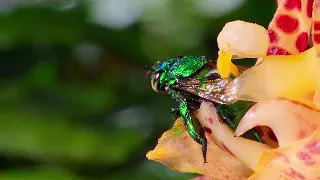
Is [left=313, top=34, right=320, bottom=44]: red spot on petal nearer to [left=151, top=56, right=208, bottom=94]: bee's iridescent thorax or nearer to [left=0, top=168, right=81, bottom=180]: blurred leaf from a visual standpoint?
[left=151, top=56, right=208, bottom=94]: bee's iridescent thorax

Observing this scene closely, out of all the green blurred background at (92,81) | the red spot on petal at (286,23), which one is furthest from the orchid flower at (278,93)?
the green blurred background at (92,81)

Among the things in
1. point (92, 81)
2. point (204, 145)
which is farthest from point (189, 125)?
point (92, 81)

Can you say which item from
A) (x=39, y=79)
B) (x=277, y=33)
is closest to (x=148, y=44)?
(x=39, y=79)

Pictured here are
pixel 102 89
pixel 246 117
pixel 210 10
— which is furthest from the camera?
pixel 102 89

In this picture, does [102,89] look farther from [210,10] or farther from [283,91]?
[283,91]

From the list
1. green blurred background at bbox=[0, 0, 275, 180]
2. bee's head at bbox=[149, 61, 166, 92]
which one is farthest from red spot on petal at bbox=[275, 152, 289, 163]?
green blurred background at bbox=[0, 0, 275, 180]

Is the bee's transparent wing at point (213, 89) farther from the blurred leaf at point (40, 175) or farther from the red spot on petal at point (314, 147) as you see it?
the blurred leaf at point (40, 175)

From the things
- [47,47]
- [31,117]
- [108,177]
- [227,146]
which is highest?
[47,47]
